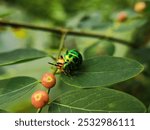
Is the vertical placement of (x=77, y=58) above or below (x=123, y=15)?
below

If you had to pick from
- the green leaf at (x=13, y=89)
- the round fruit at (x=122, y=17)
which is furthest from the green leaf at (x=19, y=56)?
the round fruit at (x=122, y=17)

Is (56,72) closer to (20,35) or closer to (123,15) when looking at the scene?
(123,15)

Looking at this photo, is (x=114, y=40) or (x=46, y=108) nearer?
(x=46, y=108)

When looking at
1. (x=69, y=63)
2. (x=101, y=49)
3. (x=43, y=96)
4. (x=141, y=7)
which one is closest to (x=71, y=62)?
(x=69, y=63)

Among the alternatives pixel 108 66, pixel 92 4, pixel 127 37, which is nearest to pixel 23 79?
pixel 108 66

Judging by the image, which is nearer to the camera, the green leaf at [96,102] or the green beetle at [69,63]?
the green leaf at [96,102]

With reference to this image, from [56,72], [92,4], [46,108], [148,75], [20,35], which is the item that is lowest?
[46,108]

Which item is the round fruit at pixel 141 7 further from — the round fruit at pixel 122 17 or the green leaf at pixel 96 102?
the green leaf at pixel 96 102
